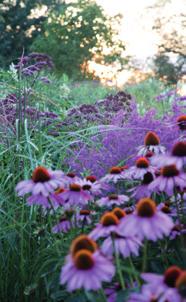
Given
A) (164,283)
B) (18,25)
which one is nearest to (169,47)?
(18,25)

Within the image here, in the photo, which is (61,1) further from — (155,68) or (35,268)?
(35,268)

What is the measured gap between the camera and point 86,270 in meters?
0.91

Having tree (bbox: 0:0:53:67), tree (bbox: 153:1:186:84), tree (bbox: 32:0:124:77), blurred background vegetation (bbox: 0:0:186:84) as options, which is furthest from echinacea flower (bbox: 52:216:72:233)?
tree (bbox: 153:1:186:84)

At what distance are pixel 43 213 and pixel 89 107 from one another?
1600 millimetres

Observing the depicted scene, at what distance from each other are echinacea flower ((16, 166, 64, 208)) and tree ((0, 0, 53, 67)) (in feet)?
60.2

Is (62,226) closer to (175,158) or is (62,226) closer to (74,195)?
(74,195)

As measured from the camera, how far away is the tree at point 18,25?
19.5m

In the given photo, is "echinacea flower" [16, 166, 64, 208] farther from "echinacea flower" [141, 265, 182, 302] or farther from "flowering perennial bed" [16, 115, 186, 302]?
"echinacea flower" [141, 265, 182, 302]

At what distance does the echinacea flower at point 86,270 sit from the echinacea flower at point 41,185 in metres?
0.34

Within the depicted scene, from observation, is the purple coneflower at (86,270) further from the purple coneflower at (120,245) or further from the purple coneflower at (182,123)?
the purple coneflower at (182,123)

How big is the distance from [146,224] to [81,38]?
51.4ft

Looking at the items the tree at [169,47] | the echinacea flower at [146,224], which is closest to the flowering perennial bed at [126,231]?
the echinacea flower at [146,224]

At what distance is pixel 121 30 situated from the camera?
17172mm

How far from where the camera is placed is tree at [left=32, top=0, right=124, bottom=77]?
16078 mm
